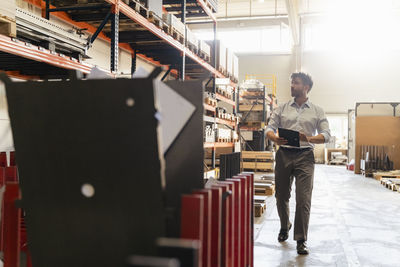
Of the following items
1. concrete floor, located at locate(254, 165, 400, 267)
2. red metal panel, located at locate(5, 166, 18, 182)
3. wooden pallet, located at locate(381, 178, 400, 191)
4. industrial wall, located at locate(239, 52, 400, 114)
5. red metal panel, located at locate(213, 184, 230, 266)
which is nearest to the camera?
red metal panel, located at locate(213, 184, 230, 266)

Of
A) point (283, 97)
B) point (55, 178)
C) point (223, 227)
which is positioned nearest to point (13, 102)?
point (55, 178)

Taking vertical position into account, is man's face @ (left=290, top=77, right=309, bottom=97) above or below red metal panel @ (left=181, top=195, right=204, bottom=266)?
above

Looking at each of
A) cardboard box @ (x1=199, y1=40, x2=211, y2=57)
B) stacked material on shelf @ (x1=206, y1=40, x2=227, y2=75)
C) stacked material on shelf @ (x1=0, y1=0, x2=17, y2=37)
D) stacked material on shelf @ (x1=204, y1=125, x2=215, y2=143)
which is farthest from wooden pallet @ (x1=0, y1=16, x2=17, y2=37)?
stacked material on shelf @ (x1=206, y1=40, x2=227, y2=75)

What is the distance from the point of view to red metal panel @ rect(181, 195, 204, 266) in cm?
128

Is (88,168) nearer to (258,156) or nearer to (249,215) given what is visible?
(249,215)

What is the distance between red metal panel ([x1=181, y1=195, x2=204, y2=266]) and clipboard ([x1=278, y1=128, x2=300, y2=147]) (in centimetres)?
271

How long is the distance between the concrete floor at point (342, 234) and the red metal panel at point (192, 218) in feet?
8.33

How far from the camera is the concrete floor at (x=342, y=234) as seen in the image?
12.4ft

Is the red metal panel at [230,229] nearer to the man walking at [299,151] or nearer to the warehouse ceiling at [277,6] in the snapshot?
the man walking at [299,151]

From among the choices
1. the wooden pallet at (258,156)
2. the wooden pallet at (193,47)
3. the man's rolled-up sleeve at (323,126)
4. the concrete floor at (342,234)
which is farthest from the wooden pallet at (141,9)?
the wooden pallet at (258,156)

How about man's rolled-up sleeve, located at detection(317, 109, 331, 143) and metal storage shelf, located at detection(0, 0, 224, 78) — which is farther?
metal storage shelf, located at detection(0, 0, 224, 78)

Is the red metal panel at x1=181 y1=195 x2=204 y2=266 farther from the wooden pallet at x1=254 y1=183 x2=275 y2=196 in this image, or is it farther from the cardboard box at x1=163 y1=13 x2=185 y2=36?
the wooden pallet at x1=254 y1=183 x2=275 y2=196

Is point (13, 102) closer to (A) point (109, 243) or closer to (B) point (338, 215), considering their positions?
(A) point (109, 243)

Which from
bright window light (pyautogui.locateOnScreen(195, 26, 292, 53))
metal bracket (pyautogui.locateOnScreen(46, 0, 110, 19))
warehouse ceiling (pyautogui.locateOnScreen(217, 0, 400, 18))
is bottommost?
metal bracket (pyautogui.locateOnScreen(46, 0, 110, 19))
